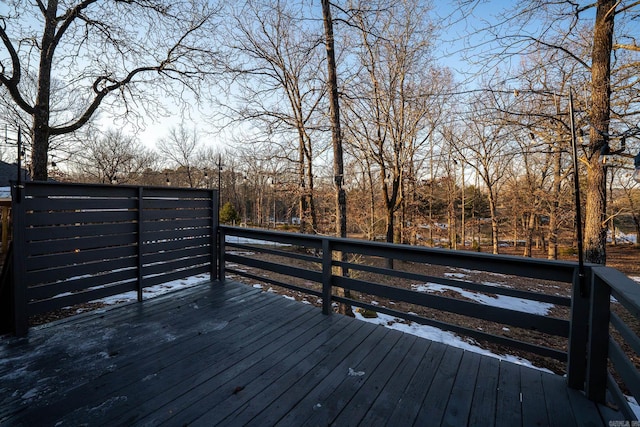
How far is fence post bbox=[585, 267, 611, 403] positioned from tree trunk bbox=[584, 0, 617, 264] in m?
4.25

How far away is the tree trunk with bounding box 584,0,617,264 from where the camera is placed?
4.68m

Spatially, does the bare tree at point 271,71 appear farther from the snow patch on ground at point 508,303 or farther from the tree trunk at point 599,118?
the snow patch on ground at point 508,303

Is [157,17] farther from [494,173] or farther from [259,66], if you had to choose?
[494,173]

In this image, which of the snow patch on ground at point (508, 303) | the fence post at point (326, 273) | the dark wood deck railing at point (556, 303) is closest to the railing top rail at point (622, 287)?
the dark wood deck railing at point (556, 303)

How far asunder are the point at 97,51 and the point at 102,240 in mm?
5340

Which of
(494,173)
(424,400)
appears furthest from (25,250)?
(494,173)

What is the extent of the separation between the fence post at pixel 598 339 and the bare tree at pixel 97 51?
7.72 meters

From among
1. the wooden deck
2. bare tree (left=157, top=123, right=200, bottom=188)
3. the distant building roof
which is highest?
bare tree (left=157, top=123, right=200, bottom=188)

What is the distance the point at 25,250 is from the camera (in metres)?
2.50

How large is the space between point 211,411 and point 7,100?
1523 centimetres

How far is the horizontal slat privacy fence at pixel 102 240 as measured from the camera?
2547 millimetres

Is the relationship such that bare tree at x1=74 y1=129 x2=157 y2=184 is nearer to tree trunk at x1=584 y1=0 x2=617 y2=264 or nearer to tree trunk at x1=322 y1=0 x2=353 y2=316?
tree trunk at x1=322 y1=0 x2=353 y2=316

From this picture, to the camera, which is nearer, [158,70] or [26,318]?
[26,318]

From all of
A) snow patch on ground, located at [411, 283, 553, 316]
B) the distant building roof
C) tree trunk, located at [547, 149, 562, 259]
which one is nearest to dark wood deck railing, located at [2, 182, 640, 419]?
snow patch on ground, located at [411, 283, 553, 316]
